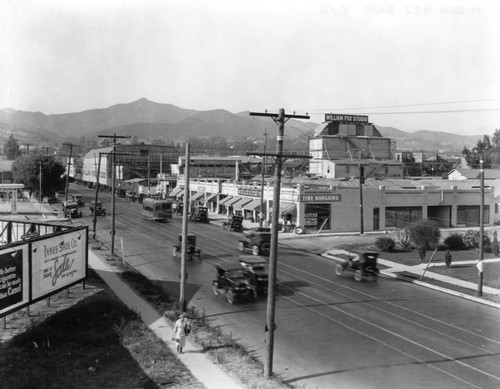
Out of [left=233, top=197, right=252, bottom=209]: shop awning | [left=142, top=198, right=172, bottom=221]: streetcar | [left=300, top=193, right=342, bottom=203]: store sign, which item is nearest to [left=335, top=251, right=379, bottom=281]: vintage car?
[left=300, top=193, right=342, bottom=203]: store sign

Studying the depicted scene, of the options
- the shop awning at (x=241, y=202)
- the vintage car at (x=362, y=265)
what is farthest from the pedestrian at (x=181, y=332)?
the shop awning at (x=241, y=202)

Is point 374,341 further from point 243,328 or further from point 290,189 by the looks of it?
point 290,189

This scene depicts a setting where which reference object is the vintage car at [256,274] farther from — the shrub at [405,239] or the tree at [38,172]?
the tree at [38,172]

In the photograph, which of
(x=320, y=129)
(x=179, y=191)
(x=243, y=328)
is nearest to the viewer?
(x=243, y=328)

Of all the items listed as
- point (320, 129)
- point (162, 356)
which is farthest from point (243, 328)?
point (320, 129)

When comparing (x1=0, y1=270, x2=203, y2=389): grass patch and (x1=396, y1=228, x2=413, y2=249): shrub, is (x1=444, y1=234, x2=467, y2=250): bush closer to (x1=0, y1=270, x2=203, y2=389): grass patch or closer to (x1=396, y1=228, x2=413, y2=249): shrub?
(x1=396, y1=228, x2=413, y2=249): shrub

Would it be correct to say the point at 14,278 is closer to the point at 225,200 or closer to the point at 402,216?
the point at 402,216

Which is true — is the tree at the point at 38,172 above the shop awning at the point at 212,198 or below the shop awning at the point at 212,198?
above
